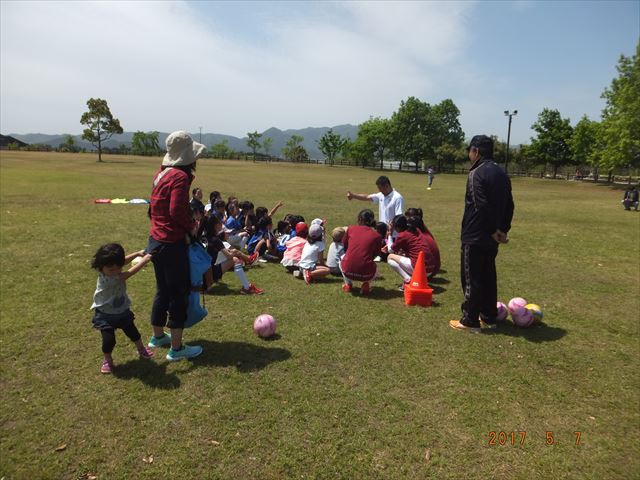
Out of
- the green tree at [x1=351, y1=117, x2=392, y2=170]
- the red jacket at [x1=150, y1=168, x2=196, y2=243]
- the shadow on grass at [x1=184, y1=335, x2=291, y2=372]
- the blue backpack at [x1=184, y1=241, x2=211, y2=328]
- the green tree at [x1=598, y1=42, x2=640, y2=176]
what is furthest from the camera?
the green tree at [x1=351, y1=117, x2=392, y2=170]

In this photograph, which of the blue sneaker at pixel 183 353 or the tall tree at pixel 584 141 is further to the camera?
the tall tree at pixel 584 141

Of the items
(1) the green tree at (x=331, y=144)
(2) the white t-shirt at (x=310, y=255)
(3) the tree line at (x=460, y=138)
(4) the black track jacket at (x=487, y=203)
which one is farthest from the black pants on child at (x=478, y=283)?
(1) the green tree at (x=331, y=144)

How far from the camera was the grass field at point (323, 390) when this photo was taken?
3.42m

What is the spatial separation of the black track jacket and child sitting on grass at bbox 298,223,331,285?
326 cm

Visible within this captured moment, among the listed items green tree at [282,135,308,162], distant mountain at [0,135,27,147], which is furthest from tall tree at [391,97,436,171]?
distant mountain at [0,135,27,147]

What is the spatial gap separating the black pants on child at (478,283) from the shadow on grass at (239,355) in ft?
9.11

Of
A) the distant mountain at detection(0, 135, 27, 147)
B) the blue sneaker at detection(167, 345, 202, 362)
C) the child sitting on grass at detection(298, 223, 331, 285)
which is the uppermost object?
the distant mountain at detection(0, 135, 27, 147)

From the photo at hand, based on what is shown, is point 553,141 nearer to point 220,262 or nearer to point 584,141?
point 584,141

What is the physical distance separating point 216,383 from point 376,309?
3195mm

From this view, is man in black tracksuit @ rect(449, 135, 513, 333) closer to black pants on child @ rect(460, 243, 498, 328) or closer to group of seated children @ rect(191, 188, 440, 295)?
black pants on child @ rect(460, 243, 498, 328)

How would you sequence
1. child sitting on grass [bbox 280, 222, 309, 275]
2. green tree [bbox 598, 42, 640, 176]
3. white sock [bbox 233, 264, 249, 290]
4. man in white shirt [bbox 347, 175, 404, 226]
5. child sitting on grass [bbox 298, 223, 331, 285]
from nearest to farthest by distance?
white sock [bbox 233, 264, 249, 290] → child sitting on grass [bbox 298, 223, 331, 285] → child sitting on grass [bbox 280, 222, 309, 275] → man in white shirt [bbox 347, 175, 404, 226] → green tree [bbox 598, 42, 640, 176]

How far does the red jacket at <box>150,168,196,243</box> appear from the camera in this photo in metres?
4.40

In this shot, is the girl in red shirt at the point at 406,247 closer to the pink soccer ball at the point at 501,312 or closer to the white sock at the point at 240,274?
the pink soccer ball at the point at 501,312

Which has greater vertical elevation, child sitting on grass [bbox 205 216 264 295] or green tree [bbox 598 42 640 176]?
green tree [bbox 598 42 640 176]
